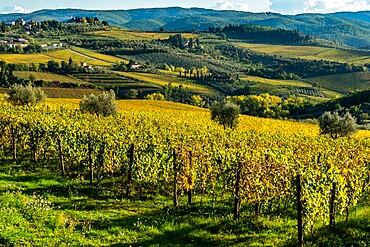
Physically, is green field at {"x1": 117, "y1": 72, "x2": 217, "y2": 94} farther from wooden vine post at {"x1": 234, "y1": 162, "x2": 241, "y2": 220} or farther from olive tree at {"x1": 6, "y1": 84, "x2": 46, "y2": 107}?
wooden vine post at {"x1": 234, "y1": 162, "x2": 241, "y2": 220}

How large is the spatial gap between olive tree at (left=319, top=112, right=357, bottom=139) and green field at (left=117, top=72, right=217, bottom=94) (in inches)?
4453

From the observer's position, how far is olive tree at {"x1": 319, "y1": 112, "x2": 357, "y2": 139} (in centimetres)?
5397

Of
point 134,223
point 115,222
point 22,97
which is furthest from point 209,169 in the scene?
point 22,97

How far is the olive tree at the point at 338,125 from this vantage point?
53969mm

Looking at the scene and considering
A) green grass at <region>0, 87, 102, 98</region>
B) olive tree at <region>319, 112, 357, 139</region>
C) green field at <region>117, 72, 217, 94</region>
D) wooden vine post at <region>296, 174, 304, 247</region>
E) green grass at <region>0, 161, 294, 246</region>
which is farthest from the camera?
green field at <region>117, 72, 217, 94</region>

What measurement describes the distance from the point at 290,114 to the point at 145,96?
52.6 meters

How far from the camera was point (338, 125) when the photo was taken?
179ft

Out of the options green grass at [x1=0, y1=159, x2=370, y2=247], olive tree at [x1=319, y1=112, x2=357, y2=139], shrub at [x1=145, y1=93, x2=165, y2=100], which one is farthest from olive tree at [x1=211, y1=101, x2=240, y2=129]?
shrub at [x1=145, y1=93, x2=165, y2=100]

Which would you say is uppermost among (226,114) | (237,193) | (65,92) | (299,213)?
(299,213)

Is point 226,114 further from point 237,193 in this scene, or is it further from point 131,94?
point 131,94

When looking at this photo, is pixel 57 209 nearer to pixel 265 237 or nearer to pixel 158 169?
pixel 158 169

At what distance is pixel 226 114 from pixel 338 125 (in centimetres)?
1612

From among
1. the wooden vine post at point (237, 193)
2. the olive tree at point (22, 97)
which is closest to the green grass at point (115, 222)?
the wooden vine post at point (237, 193)

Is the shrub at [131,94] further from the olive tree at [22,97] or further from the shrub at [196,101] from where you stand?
the olive tree at [22,97]
